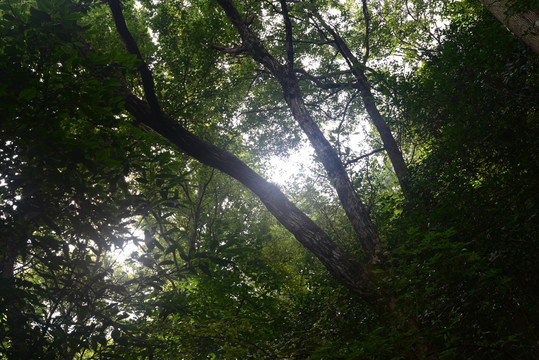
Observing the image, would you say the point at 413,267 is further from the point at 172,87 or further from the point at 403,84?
the point at 172,87

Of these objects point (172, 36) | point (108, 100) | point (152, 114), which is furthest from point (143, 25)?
point (108, 100)

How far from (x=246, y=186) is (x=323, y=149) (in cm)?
167

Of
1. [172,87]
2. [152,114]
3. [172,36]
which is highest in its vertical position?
[172,36]

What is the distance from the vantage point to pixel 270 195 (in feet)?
19.7

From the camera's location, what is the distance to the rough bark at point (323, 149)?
5.61 m

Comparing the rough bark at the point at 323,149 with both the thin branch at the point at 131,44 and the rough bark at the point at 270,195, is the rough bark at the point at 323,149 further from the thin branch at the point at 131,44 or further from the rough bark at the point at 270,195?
the thin branch at the point at 131,44

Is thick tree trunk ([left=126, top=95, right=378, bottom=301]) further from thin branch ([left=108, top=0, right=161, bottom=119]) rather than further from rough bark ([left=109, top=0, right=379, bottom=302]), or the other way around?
thin branch ([left=108, top=0, right=161, bottom=119])

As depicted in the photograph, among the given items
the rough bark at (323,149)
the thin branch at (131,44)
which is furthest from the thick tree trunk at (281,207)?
the rough bark at (323,149)

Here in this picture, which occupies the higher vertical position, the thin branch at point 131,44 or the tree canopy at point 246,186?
the thin branch at point 131,44

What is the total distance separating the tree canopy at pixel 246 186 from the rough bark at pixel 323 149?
0.13 feet

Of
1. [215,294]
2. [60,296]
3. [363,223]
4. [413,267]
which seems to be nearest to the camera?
[60,296]

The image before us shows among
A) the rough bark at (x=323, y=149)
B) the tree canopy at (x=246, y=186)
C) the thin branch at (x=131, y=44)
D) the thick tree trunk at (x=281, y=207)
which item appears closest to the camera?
the tree canopy at (x=246, y=186)

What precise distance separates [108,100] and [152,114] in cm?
315

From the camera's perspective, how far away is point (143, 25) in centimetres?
1072
